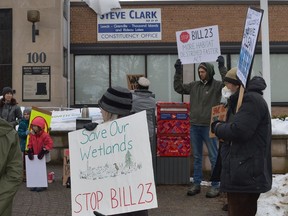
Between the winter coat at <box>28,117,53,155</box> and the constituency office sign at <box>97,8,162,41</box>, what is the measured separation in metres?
11.7

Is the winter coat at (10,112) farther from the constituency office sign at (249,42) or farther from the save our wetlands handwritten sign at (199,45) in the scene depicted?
the constituency office sign at (249,42)

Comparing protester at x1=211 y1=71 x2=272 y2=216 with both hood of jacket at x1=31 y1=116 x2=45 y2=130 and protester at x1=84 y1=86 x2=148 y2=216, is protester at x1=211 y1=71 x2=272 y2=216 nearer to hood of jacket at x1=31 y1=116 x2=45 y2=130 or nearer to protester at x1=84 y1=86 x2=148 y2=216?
protester at x1=84 y1=86 x2=148 y2=216

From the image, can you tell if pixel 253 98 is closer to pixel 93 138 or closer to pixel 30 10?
pixel 93 138

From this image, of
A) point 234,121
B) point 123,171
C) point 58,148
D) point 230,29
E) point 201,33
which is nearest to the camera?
point 123,171

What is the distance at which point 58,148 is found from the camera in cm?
991

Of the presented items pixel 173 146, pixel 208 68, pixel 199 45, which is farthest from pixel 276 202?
pixel 199 45

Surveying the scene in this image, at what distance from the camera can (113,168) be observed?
318 centimetres

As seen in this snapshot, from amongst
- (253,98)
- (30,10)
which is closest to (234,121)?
(253,98)

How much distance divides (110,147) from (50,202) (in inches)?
160

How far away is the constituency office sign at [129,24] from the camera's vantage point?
63.2 feet

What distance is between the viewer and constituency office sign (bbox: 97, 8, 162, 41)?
19250 millimetres

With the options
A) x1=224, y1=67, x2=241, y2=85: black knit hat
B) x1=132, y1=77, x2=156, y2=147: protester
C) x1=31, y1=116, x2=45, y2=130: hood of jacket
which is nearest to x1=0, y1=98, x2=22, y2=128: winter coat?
x1=31, y1=116, x2=45, y2=130: hood of jacket

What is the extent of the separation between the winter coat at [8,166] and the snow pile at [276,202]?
3560mm

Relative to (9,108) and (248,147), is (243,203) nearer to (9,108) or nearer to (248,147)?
(248,147)
